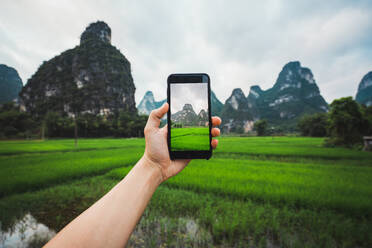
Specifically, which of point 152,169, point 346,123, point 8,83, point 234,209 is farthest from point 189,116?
point 8,83

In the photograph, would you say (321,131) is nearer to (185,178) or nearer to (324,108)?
(185,178)

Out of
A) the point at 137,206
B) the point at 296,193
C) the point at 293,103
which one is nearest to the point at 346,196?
the point at 296,193

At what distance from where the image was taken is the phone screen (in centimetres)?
153

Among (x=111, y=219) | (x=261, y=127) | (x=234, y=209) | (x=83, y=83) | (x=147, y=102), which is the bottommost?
(x=234, y=209)

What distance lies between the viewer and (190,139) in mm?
1544

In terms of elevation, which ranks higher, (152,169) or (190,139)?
(190,139)

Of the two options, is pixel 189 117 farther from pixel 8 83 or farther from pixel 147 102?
pixel 147 102

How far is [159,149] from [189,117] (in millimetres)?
461

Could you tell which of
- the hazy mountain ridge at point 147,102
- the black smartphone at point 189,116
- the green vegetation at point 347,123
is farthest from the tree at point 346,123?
the hazy mountain ridge at point 147,102

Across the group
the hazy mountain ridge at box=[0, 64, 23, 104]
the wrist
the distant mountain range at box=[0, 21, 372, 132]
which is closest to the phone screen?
the wrist

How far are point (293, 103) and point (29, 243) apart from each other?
120m

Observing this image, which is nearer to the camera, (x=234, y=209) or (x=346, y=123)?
(x=234, y=209)

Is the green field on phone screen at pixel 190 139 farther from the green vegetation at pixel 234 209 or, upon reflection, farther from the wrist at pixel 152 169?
the green vegetation at pixel 234 209

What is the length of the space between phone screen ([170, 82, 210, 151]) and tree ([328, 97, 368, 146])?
2402 centimetres
